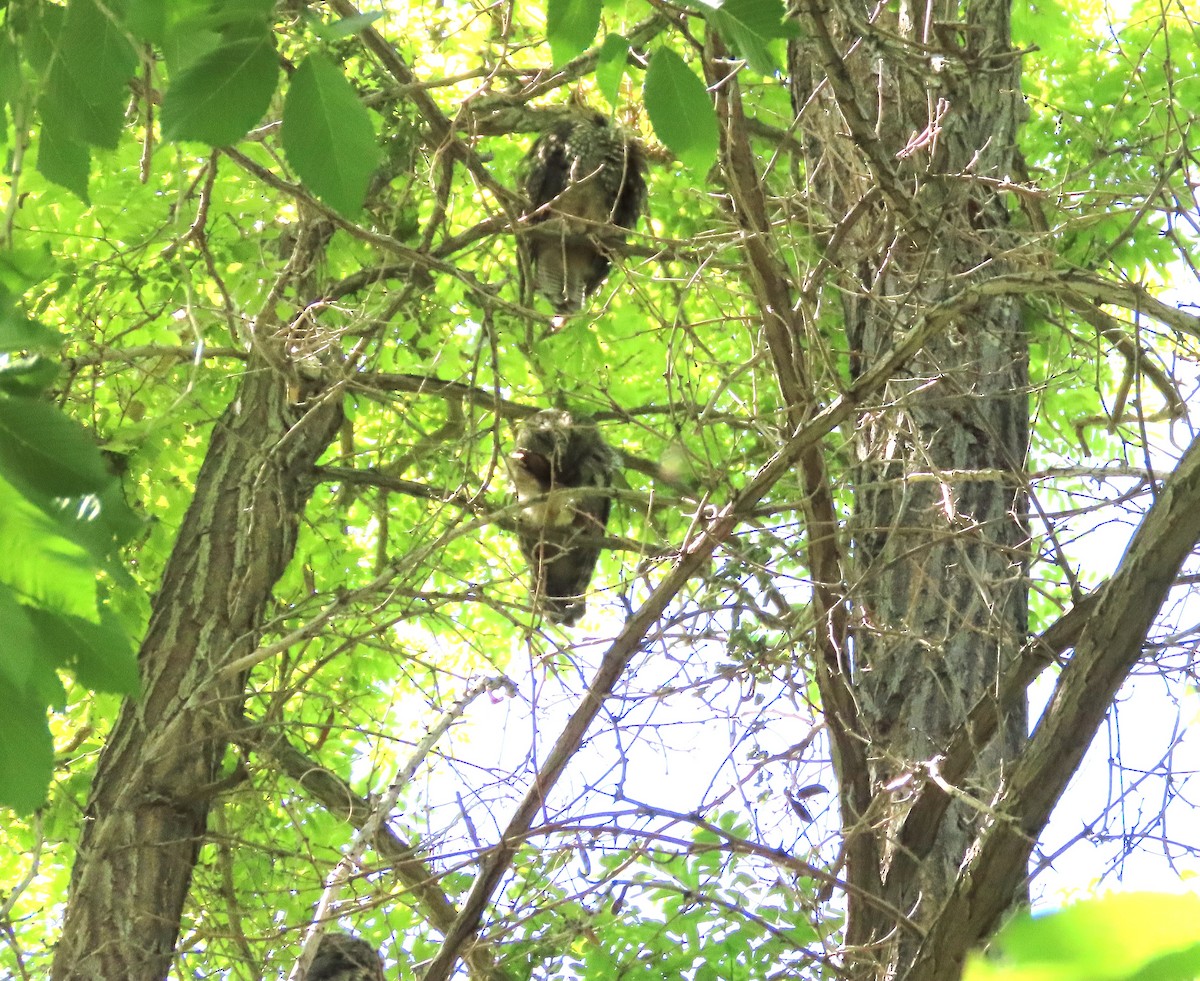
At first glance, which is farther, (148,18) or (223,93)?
(148,18)

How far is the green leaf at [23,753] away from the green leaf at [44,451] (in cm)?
22

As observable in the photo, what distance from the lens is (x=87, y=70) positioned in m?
1.75

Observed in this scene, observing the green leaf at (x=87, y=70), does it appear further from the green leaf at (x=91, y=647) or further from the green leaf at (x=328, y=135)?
the green leaf at (x=91, y=647)

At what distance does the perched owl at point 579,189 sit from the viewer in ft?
16.0

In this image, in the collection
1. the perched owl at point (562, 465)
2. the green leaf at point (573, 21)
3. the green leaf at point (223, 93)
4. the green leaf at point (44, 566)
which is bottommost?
the green leaf at point (44, 566)

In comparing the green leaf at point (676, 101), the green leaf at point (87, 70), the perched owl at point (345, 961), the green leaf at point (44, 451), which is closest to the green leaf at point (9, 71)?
the green leaf at point (87, 70)

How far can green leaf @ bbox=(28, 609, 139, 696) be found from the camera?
1321 mm

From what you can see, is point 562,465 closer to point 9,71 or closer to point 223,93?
point 9,71

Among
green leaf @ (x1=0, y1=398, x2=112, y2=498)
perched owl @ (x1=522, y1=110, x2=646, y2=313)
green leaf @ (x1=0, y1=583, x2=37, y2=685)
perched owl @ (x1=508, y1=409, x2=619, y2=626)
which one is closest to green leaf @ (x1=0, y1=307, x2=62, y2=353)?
green leaf @ (x1=0, y1=398, x2=112, y2=498)

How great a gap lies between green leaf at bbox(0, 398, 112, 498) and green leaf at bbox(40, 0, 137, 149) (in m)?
0.58

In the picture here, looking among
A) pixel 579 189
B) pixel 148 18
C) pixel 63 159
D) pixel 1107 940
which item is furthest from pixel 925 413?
pixel 1107 940

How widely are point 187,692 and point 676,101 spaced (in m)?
2.91

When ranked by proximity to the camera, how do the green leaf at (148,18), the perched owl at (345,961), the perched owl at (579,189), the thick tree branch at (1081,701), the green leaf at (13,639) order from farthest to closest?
the perched owl at (579,189), the perched owl at (345,961), the thick tree branch at (1081,701), the green leaf at (148,18), the green leaf at (13,639)

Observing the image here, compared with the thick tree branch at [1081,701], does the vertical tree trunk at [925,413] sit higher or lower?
higher
